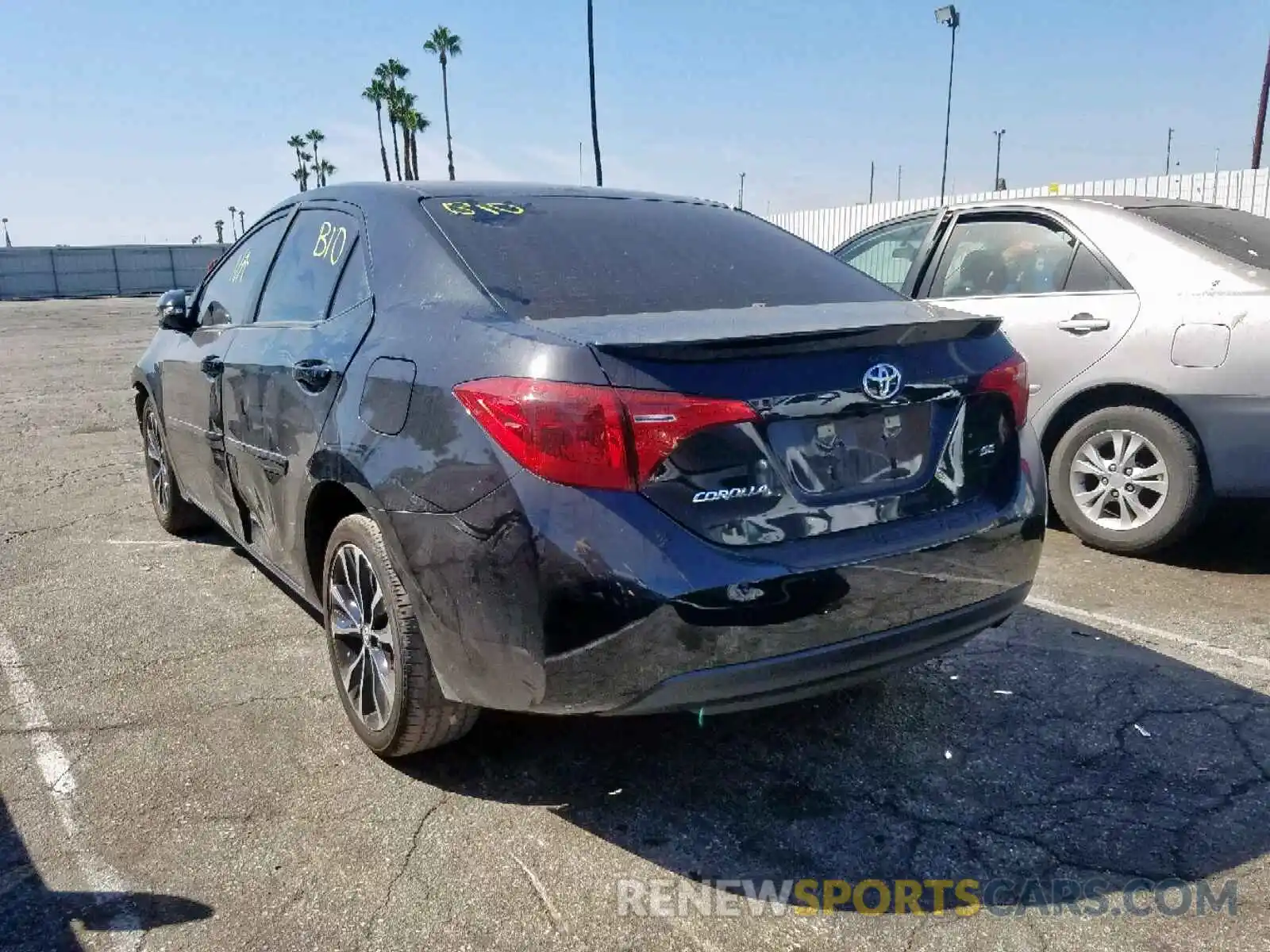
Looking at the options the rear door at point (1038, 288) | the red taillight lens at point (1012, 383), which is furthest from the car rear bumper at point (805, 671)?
the rear door at point (1038, 288)

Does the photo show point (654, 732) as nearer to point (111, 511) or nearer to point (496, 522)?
point (496, 522)

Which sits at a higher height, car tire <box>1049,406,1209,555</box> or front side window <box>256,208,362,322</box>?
front side window <box>256,208,362,322</box>

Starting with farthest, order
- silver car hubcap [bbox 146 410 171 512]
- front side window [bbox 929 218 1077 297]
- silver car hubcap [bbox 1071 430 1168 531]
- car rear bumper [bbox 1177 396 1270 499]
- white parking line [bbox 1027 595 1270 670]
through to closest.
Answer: silver car hubcap [bbox 146 410 171 512], front side window [bbox 929 218 1077 297], silver car hubcap [bbox 1071 430 1168 531], car rear bumper [bbox 1177 396 1270 499], white parking line [bbox 1027 595 1270 670]

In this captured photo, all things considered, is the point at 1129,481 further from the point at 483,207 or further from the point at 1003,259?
the point at 483,207

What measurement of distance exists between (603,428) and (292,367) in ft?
4.70

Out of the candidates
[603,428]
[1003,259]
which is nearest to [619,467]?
[603,428]

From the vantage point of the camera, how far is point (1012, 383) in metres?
2.73

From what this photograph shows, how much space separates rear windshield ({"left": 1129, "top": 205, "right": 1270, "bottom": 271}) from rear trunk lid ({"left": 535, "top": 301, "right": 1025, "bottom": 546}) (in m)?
2.56

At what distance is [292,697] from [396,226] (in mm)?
1592

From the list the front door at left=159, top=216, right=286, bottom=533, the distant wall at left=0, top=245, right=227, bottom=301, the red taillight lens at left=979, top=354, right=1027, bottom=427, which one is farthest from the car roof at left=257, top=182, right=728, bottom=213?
the distant wall at left=0, top=245, right=227, bottom=301

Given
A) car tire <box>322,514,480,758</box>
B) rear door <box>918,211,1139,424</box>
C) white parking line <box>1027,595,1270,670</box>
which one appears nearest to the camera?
car tire <box>322,514,480,758</box>

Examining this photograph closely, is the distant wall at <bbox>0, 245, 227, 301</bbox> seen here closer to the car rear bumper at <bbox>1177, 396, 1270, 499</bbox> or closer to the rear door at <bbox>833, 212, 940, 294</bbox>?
the rear door at <bbox>833, 212, 940, 294</bbox>

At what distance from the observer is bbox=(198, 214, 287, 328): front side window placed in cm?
389

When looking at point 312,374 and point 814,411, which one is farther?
point 312,374
